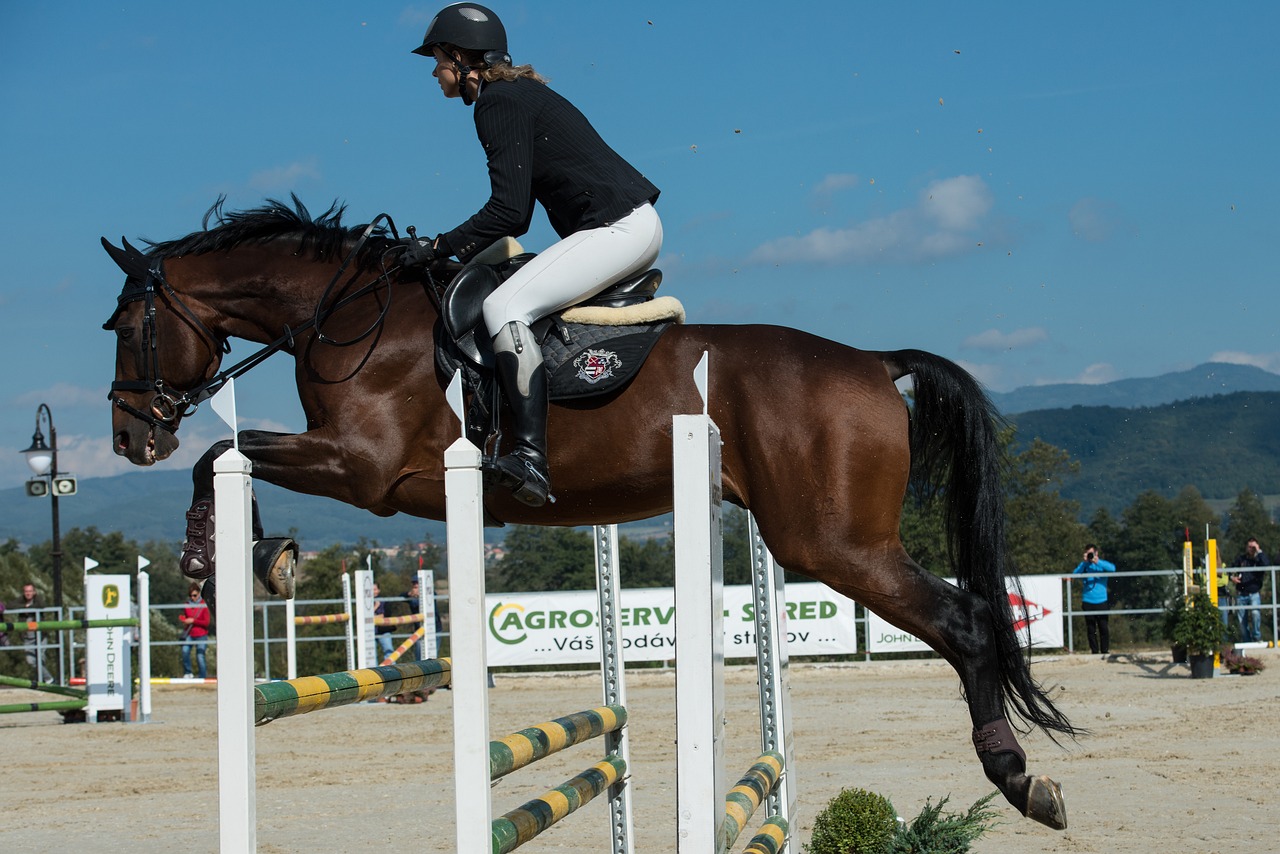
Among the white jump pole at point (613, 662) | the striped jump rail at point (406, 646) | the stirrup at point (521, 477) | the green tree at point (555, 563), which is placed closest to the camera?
the stirrup at point (521, 477)

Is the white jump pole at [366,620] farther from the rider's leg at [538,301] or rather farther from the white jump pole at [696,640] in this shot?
the white jump pole at [696,640]

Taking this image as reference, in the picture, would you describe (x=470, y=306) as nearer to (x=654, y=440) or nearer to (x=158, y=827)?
(x=654, y=440)

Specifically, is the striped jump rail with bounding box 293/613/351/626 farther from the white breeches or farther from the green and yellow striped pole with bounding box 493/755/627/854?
the white breeches

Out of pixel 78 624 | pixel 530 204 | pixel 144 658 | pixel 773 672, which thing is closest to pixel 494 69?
pixel 530 204

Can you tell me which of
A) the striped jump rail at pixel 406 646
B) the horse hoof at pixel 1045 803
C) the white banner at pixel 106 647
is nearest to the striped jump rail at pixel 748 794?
the horse hoof at pixel 1045 803

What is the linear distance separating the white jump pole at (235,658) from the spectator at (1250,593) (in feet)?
52.3

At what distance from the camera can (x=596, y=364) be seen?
360 centimetres

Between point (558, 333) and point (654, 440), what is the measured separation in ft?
1.39

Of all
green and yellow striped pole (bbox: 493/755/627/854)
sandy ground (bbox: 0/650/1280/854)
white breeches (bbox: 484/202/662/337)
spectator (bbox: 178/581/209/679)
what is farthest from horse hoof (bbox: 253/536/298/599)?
spectator (bbox: 178/581/209/679)

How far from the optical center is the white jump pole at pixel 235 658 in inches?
86.0

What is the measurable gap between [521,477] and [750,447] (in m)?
0.68

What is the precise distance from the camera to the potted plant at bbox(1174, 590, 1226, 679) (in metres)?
13.1

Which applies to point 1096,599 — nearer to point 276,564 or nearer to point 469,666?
point 276,564

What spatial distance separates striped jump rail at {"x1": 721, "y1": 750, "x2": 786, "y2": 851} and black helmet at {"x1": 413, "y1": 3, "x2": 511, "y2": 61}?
7.09ft
